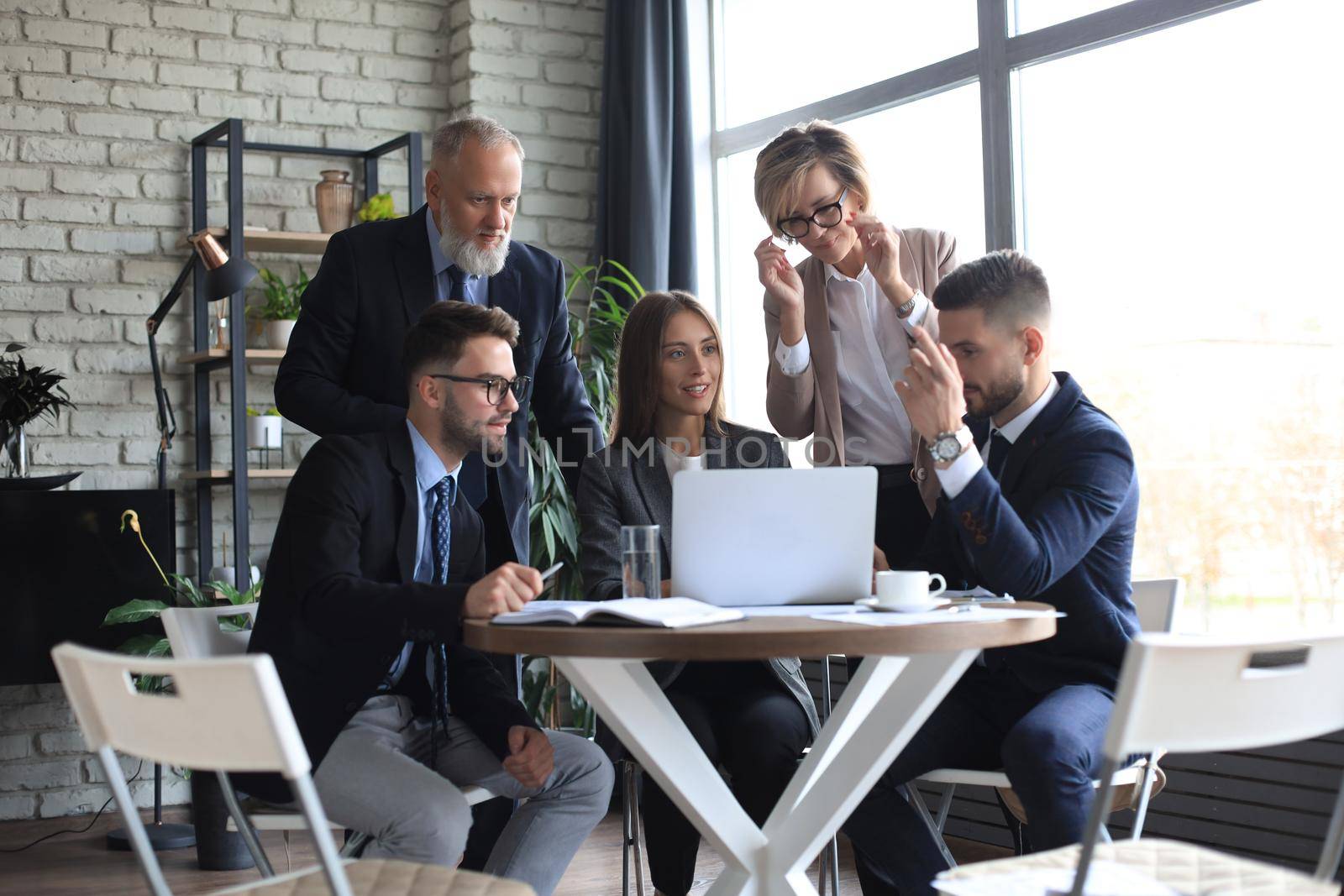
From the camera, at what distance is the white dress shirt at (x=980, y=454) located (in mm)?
1980

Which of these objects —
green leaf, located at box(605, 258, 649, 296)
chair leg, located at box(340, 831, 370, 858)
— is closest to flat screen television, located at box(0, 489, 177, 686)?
green leaf, located at box(605, 258, 649, 296)

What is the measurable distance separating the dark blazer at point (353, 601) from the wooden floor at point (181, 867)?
1198mm

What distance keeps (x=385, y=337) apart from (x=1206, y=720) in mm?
1896

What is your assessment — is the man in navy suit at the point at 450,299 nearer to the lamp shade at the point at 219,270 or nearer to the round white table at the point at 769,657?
the round white table at the point at 769,657

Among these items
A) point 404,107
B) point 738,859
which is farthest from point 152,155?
point 738,859

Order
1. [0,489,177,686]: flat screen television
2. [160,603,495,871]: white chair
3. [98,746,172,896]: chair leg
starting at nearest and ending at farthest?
[98,746,172,896]: chair leg < [160,603,495,871]: white chair < [0,489,177,686]: flat screen television

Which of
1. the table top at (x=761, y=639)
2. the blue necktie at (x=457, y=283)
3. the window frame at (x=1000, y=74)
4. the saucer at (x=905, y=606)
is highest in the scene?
the window frame at (x=1000, y=74)

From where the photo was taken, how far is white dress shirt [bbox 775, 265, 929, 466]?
2770 mm

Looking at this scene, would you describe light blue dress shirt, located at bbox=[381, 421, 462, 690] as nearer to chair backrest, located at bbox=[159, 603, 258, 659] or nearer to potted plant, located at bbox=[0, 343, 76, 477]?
chair backrest, located at bbox=[159, 603, 258, 659]

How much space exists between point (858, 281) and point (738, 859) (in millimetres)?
1236

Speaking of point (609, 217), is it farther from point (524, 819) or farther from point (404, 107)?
point (524, 819)

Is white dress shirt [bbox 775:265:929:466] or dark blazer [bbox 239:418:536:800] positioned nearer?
dark blazer [bbox 239:418:536:800]

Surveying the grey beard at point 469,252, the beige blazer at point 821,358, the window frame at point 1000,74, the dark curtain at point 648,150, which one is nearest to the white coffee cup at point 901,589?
the beige blazer at point 821,358

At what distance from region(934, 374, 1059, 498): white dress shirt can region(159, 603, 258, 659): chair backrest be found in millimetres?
1154
